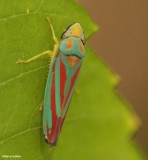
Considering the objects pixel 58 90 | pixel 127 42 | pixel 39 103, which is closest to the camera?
pixel 39 103

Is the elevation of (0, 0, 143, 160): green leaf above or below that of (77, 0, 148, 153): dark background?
above

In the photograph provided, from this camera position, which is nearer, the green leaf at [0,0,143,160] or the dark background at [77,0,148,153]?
the green leaf at [0,0,143,160]

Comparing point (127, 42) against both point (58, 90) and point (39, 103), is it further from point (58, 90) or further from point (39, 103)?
point (39, 103)

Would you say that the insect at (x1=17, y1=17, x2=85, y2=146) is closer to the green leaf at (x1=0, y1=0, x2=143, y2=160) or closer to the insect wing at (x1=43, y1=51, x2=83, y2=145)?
the insect wing at (x1=43, y1=51, x2=83, y2=145)

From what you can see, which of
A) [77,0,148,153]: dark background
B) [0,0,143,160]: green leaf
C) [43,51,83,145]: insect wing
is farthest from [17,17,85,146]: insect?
[77,0,148,153]: dark background

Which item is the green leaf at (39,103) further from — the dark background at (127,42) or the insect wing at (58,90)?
the dark background at (127,42)

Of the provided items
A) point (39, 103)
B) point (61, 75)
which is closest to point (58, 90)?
point (61, 75)
